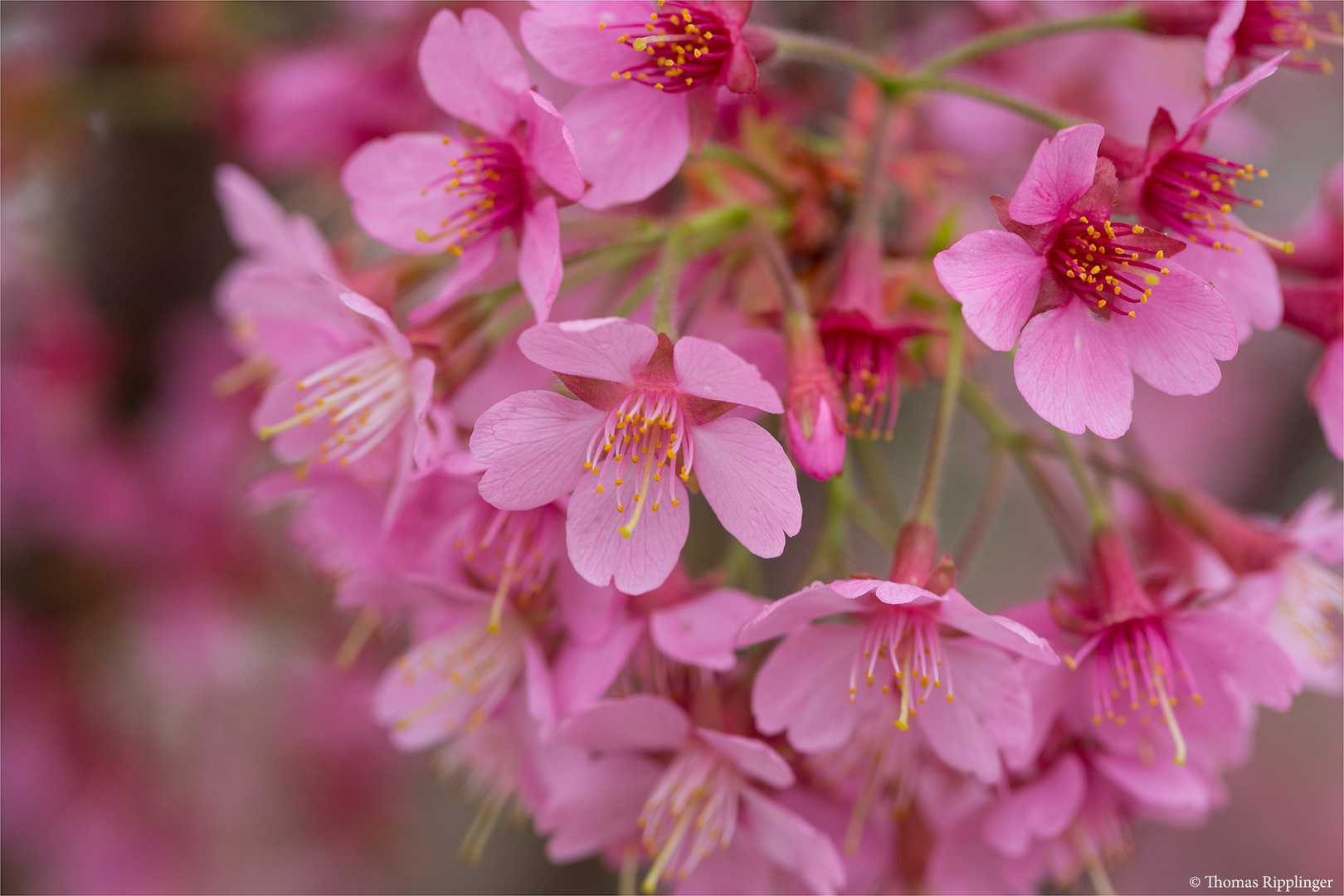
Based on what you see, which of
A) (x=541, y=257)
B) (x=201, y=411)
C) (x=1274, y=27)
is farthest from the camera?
(x=201, y=411)

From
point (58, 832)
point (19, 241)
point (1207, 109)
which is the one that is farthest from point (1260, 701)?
point (19, 241)

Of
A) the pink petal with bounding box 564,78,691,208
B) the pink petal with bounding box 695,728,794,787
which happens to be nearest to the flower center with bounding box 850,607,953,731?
the pink petal with bounding box 695,728,794,787

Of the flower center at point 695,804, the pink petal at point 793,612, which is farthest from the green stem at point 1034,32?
the flower center at point 695,804

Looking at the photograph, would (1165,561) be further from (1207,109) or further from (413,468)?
(413,468)

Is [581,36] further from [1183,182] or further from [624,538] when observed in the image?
[1183,182]

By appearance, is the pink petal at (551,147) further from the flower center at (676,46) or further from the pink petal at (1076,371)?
the pink petal at (1076,371)

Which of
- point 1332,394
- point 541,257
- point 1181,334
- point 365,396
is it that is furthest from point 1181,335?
point 365,396

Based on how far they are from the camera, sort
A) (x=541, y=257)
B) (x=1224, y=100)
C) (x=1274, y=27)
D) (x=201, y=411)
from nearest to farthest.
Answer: (x=1224, y=100), (x=541, y=257), (x=1274, y=27), (x=201, y=411)
